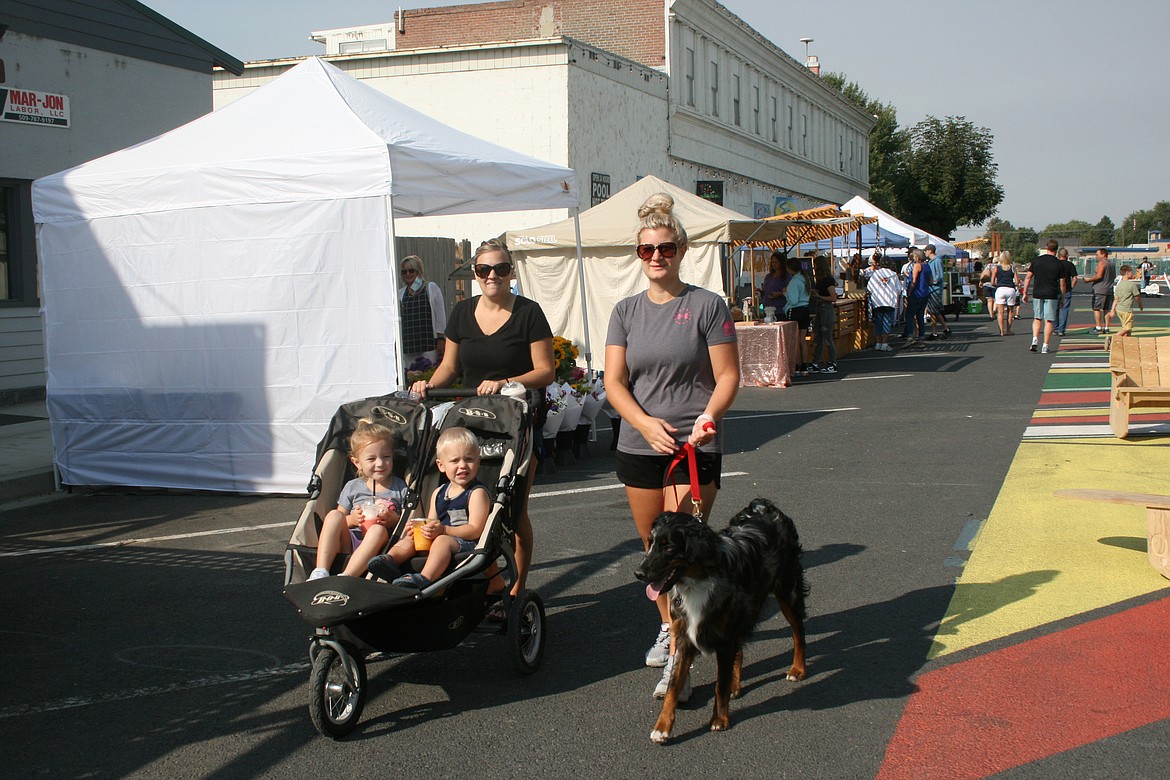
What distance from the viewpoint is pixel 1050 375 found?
1736 cm

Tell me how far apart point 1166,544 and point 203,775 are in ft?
17.1

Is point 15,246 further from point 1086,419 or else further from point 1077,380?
point 1077,380

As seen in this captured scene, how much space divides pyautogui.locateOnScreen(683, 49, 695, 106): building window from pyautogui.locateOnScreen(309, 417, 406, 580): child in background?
99.4ft

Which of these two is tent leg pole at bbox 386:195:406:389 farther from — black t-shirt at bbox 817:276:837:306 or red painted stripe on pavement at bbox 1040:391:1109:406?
black t-shirt at bbox 817:276:837:306

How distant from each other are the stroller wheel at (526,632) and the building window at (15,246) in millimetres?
12512

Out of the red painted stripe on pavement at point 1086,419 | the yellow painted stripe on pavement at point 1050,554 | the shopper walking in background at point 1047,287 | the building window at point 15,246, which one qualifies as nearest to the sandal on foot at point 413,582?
the yellow painted stripe on pavement at point 1050,554

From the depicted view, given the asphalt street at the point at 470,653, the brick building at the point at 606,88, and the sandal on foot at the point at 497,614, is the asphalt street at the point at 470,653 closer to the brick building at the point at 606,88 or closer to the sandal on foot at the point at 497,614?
the sandal on foot at the point at 497,614

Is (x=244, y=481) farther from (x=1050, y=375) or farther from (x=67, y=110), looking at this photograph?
(x=1050, y=375)

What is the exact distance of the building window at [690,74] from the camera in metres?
33.9

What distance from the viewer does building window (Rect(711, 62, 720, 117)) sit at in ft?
120

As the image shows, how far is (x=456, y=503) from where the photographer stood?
16.8ft

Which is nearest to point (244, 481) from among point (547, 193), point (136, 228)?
point (136, 228)

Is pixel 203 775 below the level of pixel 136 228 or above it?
below

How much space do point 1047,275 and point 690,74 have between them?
16.2 meters
